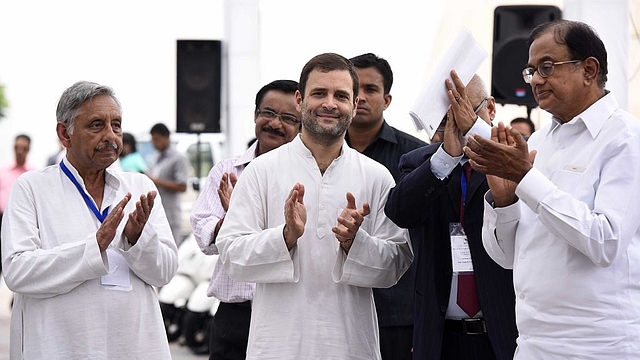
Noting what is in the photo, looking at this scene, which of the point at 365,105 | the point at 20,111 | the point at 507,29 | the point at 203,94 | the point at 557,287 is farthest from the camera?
the point at 20,111

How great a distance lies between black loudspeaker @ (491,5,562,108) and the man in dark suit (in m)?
4.14

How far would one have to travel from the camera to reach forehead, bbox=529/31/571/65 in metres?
3.14

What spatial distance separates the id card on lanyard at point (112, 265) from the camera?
3705 mm

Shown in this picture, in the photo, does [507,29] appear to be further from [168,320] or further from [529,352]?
[529,352]

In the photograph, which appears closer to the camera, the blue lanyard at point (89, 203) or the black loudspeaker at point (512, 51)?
the blue lanyard at point (89, 203)

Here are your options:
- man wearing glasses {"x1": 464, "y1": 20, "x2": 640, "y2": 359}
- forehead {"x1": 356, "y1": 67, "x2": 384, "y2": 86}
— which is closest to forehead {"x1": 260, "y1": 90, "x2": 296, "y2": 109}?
forehead {"x1": 356, "y1": 67, "x2": 384, "y2": 86}

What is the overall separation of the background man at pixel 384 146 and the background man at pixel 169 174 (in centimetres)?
648

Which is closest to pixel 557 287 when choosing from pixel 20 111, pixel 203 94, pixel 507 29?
pixel 507 29

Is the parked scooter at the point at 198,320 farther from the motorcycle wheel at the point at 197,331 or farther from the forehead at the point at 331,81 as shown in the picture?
the forehead at the point at 331,81

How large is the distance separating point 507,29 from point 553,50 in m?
5.00

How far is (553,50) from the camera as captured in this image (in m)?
3.15

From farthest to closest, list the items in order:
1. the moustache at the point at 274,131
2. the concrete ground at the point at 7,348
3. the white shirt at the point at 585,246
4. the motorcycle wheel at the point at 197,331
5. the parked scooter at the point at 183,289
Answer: the parked scooter at the point at 183,289 → the motorcycle wheel at the point at 197,331 → the concrete ground at the point at 7,348 → the moustache at the point at 274,131 → the white shirt at the point at 585,246

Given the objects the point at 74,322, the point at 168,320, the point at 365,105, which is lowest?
the point at 168,320

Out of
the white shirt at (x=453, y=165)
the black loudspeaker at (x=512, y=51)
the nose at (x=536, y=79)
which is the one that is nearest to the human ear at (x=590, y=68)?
the nose at (x=536, y=79)
